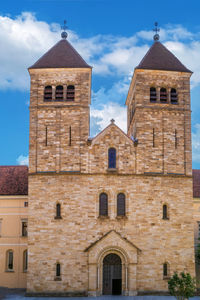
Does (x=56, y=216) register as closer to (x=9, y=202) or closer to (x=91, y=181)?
(x=91, y=181)

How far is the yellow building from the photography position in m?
35.7

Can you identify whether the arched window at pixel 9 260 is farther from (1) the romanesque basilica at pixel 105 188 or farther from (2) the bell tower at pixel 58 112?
(2) the bell tower at pixel 58 112

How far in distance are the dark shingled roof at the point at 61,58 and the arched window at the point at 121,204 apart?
11.5 metres

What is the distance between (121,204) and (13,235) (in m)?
11.0

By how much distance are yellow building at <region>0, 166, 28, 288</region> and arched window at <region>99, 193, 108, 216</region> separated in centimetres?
813

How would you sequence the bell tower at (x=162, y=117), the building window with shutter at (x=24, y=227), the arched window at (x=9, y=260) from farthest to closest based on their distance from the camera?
the building window with shutter at (x=24, y=227), the arched window at (x=9, y=260), the bell tower at (x=162, y=117)

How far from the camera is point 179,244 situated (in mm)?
31969

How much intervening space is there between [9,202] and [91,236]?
32.0 ft

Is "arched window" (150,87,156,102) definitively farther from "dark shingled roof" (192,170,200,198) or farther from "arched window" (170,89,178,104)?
"dark shingled roof" (192,170,200,198)

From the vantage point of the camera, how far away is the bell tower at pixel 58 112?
108 ft

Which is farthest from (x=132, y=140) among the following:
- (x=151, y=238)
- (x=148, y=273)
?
(x=148, y=273)

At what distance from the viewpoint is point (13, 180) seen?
127 feet

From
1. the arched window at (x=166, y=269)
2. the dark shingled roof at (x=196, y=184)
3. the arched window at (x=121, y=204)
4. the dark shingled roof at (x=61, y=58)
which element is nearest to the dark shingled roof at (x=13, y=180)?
the arched window at (x=121, y=204)

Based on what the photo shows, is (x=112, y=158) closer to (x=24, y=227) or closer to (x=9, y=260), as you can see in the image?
(x=24, y=227)
